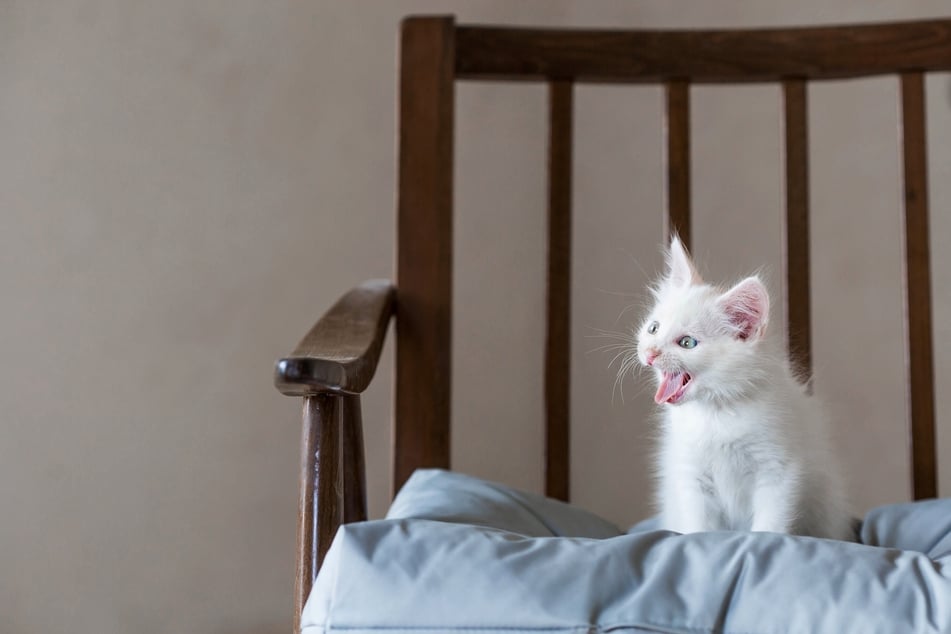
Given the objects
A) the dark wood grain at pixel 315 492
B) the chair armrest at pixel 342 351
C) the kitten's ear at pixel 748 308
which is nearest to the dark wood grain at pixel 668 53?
the chair armrest at pixel 342 351

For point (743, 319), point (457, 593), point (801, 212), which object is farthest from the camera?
point (801, 212)

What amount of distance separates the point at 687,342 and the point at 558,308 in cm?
34

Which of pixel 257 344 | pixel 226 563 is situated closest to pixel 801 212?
pixel 257 344

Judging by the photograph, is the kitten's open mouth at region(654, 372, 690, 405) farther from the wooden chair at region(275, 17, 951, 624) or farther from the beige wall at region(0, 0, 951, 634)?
the beige wall at region(0, 0, 951, 634)

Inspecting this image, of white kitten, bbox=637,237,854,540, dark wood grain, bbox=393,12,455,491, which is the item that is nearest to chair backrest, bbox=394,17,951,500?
dark wood grain, bbox=393,12,455,491

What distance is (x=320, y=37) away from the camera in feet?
5.38

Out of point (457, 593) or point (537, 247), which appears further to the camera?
point (537, 247)

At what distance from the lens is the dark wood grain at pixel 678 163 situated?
1.05 metres

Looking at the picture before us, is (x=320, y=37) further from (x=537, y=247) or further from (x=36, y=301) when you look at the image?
(x=36, y=301)

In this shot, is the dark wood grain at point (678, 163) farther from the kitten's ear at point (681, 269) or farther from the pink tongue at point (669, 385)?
the pink tongue at point (669, 385)

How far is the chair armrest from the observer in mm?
625

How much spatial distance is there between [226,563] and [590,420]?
651 mm

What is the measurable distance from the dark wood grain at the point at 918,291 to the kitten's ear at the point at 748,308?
0.39m

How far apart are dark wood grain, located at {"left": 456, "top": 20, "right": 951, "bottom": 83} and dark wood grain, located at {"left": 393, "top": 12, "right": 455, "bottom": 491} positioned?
41mm
